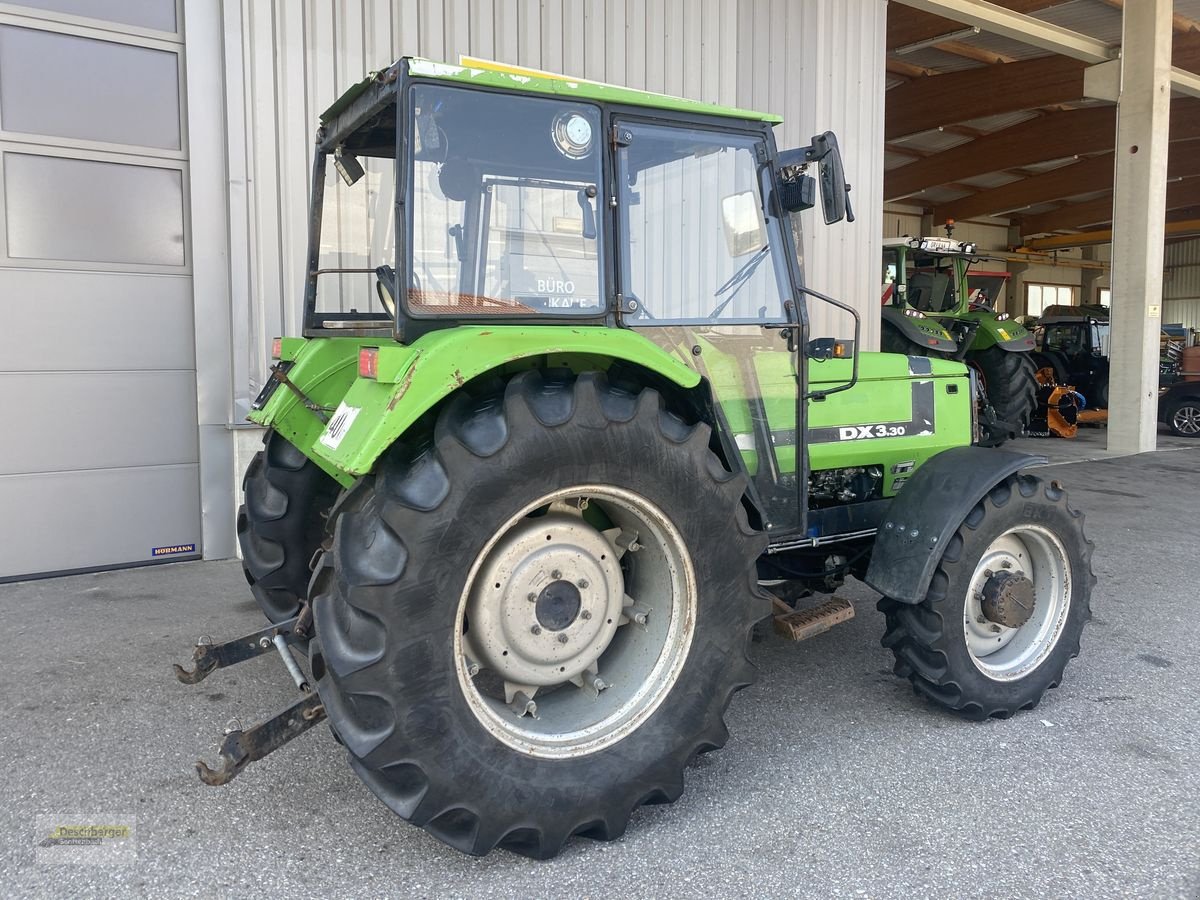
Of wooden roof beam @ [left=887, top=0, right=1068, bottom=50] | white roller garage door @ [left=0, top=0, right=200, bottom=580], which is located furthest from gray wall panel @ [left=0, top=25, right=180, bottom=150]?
wooden roof beam @ [left=887, top=0, right=1068, bottom=50]

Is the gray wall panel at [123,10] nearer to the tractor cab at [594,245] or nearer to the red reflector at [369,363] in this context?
the tractor cab at [594,245]

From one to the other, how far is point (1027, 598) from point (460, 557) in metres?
2.31

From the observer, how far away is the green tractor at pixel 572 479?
2.42 m

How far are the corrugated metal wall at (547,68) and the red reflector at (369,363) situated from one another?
3558mm

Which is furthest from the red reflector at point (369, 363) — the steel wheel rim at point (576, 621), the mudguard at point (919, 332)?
the mudguard at point (919, 332)

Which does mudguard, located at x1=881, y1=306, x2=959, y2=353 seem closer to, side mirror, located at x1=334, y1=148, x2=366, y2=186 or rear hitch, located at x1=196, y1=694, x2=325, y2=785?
side mirror, located at x1=334, y1=148, x2=366, y2=186

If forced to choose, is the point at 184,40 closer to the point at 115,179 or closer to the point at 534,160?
the point at 115,179

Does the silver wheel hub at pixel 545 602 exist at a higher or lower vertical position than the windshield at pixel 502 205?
lower

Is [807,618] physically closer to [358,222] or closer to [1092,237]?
[358,222]

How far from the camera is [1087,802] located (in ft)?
9.62

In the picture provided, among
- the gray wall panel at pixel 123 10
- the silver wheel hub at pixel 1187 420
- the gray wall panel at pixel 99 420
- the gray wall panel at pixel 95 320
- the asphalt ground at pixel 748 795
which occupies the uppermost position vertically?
the gray wall panel at pixel 123 10

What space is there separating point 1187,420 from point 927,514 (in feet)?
45.6

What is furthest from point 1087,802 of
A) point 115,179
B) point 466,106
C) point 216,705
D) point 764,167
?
point 115,179

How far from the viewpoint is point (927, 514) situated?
3416 mm
